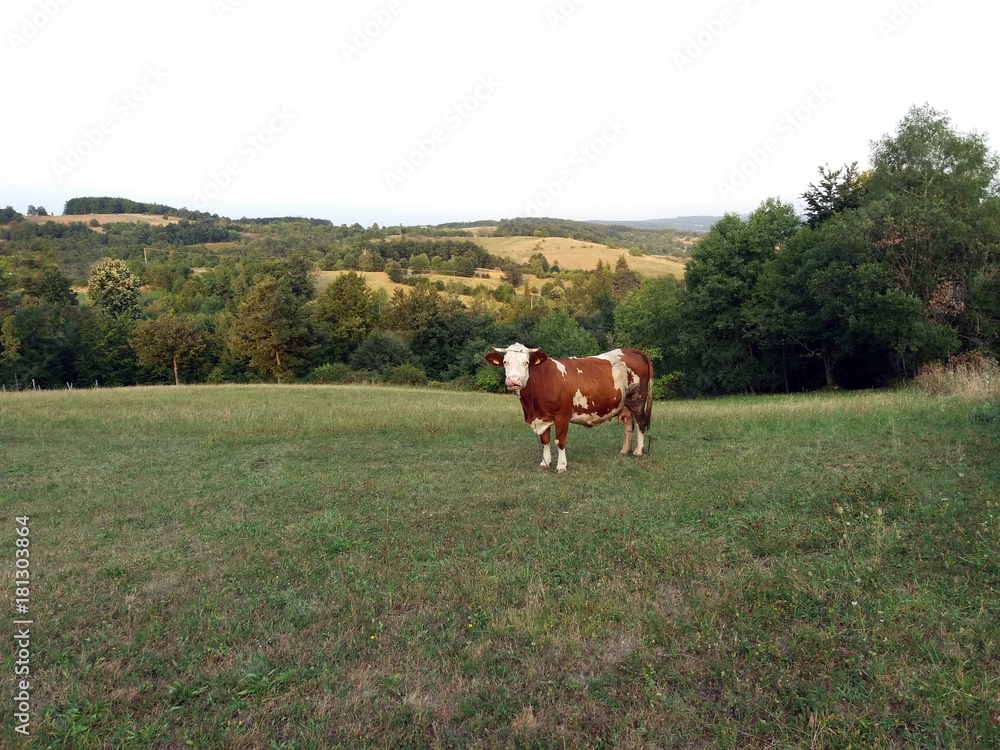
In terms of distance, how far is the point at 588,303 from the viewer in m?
91.1

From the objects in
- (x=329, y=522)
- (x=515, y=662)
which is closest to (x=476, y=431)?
(x=329, y=522)

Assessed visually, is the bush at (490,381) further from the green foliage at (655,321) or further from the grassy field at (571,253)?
the grassy field at (571,253)

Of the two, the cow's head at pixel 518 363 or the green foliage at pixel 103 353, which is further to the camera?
the green foliage at pixel 103 353

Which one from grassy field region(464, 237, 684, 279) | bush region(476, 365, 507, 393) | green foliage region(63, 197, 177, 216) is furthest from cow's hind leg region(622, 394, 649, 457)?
green foliage region(63, 197, 177, 216)

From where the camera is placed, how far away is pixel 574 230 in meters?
151

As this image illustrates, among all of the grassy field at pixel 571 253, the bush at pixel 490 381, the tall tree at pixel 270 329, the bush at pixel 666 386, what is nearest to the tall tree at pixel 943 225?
the bush at pixel 666 386

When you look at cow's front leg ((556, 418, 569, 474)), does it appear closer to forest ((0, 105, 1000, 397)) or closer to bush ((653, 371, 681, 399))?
forest ((0, 105, 1000, 397))

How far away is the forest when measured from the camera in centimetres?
2483

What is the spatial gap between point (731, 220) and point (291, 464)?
33581 millimetres

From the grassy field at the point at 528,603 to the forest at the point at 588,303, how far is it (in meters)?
18.0

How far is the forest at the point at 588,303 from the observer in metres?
24.8

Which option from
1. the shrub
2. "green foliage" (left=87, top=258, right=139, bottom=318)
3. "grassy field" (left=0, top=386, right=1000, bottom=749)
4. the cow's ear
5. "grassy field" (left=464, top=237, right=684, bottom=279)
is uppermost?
"grassy field" (left=464, top=237, right=684, bottom=279)

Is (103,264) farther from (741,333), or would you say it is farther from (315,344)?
(741,333)

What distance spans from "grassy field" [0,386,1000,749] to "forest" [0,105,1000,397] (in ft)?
59.1
